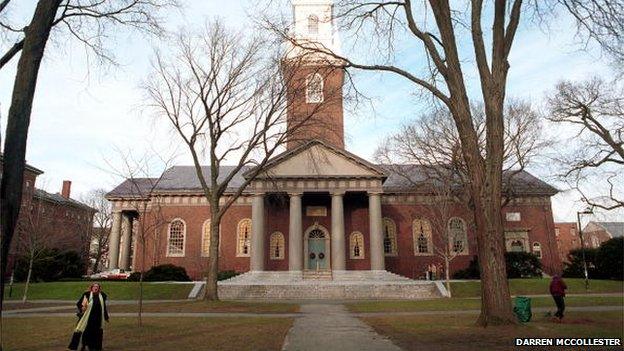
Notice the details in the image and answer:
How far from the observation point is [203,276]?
1531 inches

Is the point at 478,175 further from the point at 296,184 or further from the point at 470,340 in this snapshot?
the point at 296,184

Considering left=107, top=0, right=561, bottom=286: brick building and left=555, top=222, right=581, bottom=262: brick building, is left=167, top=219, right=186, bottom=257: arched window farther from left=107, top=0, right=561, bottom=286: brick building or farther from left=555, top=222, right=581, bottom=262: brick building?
left=555, top=222, right=581, bottom=262: brick building

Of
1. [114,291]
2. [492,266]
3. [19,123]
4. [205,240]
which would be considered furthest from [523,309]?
[205,240]

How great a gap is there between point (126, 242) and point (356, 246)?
23.0m

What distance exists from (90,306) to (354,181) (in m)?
26.5

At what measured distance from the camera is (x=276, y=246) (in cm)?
3859

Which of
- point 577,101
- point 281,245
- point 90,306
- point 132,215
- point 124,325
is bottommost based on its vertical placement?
point 124,325

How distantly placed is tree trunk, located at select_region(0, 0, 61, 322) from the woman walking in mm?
2431

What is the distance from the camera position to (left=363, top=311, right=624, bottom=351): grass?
30.6 feet

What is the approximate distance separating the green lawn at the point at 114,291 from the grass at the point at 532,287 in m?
17.1

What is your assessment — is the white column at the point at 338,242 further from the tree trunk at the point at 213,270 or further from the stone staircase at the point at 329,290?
the tree trunk at the point at 213,270

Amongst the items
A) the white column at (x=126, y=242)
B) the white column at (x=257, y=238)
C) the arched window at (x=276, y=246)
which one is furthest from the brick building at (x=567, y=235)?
the white column at (x=126, y=242)

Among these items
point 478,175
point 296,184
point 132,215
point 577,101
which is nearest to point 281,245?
point 296,184

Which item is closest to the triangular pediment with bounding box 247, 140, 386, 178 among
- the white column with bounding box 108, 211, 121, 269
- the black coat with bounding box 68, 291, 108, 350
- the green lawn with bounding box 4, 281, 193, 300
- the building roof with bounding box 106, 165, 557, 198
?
the building roof with bounding box 106, 165, 557, 198
